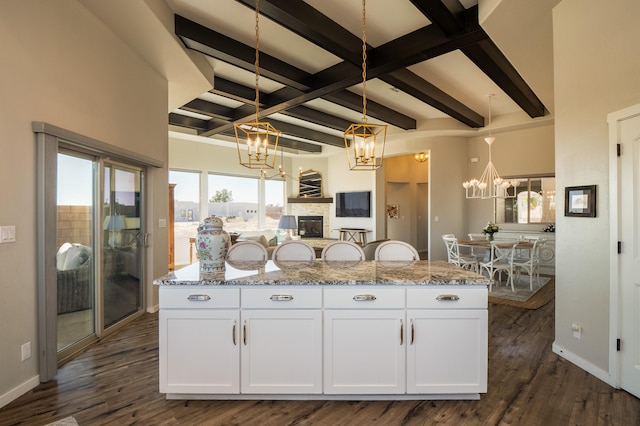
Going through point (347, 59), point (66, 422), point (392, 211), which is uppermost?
point (347, 59)

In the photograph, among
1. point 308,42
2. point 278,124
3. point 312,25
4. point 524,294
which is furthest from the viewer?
point 278,124

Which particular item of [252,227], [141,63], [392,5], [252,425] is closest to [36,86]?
[141,63]

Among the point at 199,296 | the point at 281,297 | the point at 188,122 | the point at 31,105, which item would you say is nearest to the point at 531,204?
the point at 281,297

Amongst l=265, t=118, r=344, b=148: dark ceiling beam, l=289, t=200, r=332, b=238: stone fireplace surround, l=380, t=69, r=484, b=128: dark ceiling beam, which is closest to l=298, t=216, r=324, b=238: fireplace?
l=289, t=200, r=332, b=238: stone fireplace surround

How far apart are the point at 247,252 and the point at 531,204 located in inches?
261

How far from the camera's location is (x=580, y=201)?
2.76 meters

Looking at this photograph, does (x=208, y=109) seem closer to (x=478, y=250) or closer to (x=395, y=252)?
(x=395, y=252)

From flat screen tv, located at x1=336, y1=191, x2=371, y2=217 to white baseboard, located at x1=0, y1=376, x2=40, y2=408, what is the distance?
7.11 meters

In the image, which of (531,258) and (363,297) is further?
(531,258)

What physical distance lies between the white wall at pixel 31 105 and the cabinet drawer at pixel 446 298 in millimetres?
2773

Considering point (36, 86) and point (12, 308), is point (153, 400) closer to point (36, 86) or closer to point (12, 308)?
point (12, 308)

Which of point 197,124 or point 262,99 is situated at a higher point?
point 262,99

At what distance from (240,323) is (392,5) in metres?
3.25

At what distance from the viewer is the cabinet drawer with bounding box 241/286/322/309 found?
7.11 ft
